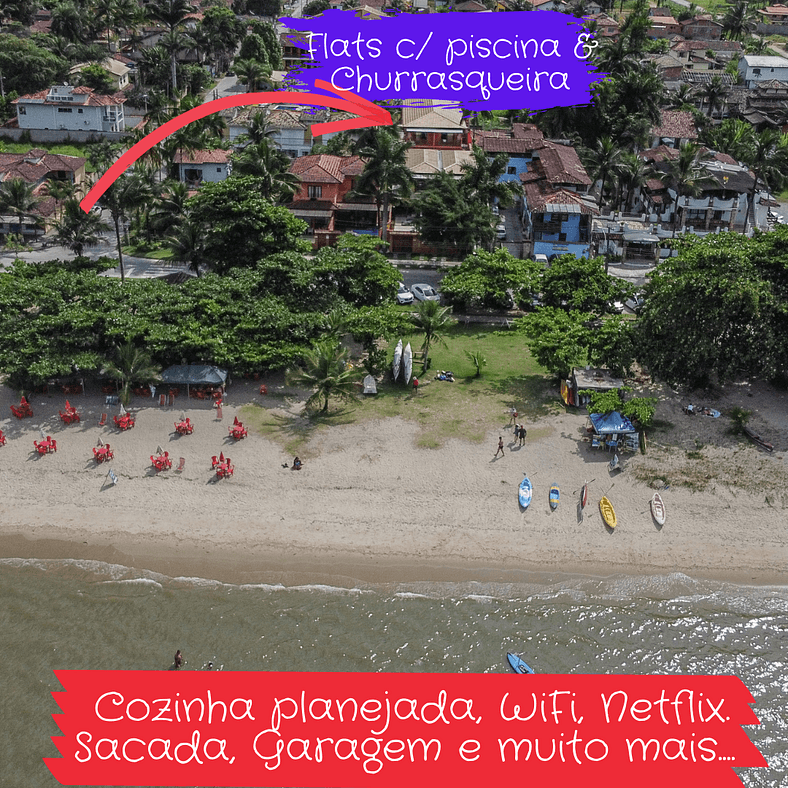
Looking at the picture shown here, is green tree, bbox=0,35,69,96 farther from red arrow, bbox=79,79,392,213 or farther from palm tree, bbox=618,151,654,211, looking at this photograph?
palm tree, bbox=618,151,654,211

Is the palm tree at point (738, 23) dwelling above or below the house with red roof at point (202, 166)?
above

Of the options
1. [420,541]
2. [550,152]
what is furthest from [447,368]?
[550,152]

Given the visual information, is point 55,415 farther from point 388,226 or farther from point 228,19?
point 228,19

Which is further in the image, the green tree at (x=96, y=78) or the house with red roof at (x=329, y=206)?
the green tree at (x=96, y=78)

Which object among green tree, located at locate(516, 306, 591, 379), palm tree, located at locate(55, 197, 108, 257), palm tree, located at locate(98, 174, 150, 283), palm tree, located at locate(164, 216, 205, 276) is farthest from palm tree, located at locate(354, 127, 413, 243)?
palm tree, located at locate(55, 197, 108, 257)

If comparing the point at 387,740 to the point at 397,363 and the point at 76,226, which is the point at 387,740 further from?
the point at 76,226

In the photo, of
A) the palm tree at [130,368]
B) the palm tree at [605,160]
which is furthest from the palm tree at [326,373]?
the palm tree at [605,160]

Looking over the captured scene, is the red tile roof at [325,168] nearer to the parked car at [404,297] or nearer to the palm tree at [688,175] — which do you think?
the parked car at [404,297]
